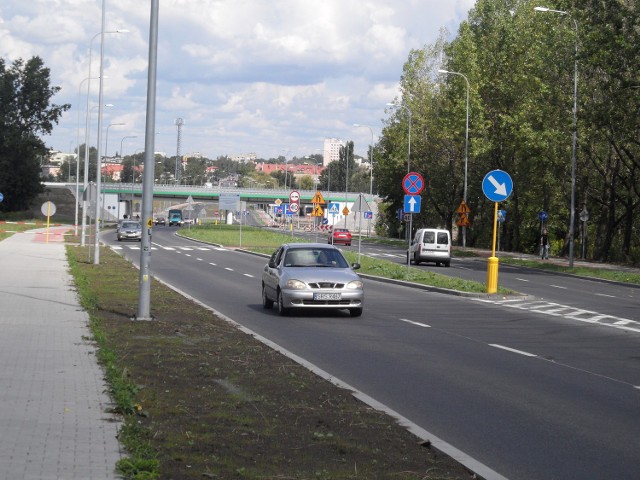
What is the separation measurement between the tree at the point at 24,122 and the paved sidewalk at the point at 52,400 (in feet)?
291

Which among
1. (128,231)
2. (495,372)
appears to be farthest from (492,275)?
(128,231)

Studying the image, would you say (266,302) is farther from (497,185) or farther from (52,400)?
(52,400)

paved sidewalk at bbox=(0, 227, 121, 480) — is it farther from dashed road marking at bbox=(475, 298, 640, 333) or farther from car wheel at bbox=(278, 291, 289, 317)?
dashed road marking at bbox=(475, 298, 640, 333)

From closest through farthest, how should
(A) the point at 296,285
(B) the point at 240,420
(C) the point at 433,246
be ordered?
(B) the point at 240,420
(A) the point at 296,285
(C) the point at 433,246

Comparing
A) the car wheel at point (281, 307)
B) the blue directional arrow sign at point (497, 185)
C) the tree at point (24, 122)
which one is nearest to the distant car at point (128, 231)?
the tree at point (24, 122)

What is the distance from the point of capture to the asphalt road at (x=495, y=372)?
8.18 m

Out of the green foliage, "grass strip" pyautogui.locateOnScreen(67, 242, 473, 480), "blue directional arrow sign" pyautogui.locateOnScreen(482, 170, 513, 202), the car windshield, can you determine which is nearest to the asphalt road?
"grass strip" pyautogui.locateOnScreen(67, 242, 473, 480)

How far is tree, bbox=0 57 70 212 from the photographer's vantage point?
343 feet

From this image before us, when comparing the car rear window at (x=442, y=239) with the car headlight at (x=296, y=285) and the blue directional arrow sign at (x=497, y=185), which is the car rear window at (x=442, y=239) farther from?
the car headlight at (x=296, y=285)

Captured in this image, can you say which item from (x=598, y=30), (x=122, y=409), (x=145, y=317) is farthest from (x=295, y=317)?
(x=598, y=30)

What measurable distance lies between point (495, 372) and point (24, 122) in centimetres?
10221

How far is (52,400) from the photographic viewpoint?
9.23m

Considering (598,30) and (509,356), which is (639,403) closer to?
(509,356)

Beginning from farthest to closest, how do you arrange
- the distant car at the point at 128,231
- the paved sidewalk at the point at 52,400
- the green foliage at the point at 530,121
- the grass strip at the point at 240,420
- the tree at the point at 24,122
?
the tree at the point at 24,122
the distant car at the point at 128,231
the green foliage at the point at 530,121
the grass strip at the point at 240,420
the paved sidewalk at the point at 52,400
